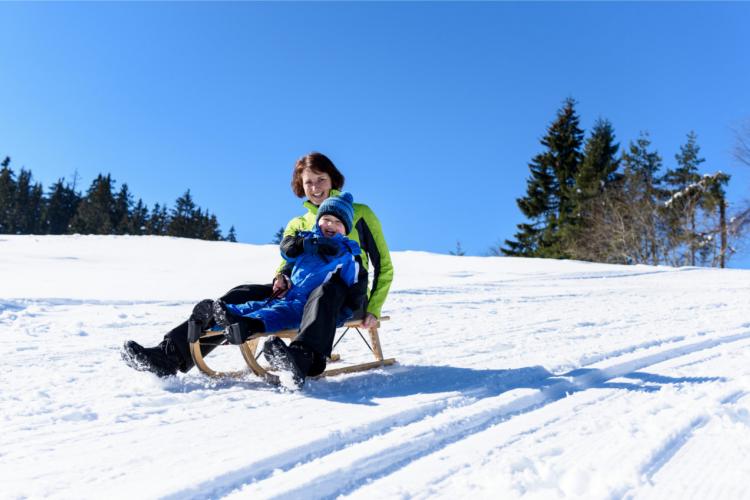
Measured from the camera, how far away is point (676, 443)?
1.90 meters

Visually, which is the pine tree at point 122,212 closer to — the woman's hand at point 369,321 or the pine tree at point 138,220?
the pine tree at point 138,220

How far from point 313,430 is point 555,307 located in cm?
538

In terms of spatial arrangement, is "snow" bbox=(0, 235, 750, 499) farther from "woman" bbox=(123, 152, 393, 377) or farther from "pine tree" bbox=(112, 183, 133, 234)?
"pine tree" bbox=(112, 183, 133, 234)

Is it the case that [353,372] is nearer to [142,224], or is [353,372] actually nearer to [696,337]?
[696,337]

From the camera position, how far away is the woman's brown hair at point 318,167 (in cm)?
341

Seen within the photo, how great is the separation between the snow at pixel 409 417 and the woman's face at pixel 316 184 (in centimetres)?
116

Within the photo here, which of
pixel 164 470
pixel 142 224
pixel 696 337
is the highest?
pixel 142 224

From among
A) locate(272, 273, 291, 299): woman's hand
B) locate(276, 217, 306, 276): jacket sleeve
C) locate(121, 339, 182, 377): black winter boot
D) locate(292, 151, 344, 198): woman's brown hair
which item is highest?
locate(292, 151, 344, 198): woman's brown hair

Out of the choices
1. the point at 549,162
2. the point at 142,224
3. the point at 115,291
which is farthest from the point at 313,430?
the point at 142,224

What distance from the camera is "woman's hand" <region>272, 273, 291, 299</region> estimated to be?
114 inches

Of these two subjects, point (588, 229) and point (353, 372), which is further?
point (588, 229)

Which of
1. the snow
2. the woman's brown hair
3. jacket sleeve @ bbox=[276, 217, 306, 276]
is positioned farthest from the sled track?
the woman's brown hair

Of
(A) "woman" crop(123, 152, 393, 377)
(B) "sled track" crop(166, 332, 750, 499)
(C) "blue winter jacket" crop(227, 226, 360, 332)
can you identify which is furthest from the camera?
(C) "blue winter jacket" crop(227, 226, 360, 332)

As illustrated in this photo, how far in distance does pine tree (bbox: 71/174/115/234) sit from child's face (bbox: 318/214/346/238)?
56287 mm
